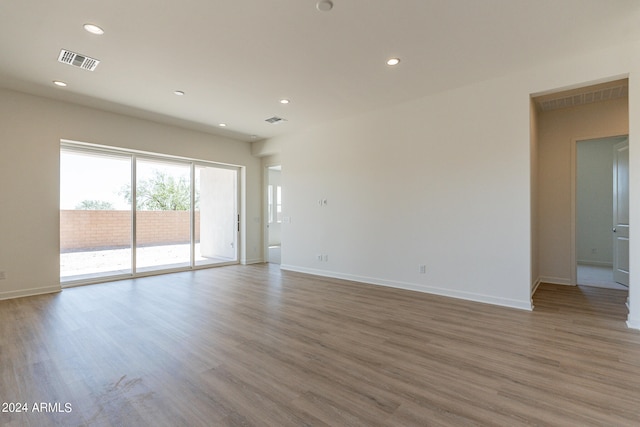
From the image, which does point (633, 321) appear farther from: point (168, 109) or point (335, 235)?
point (168, 109)

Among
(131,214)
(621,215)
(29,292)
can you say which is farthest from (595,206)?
(29,292)

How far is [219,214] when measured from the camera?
7.66 metres

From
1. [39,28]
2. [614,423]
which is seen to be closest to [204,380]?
[614,423]

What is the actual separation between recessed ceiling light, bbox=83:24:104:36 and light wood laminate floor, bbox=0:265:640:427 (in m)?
3.08

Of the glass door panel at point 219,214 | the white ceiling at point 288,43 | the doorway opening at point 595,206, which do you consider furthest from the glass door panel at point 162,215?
the doorway opening at point 595,206

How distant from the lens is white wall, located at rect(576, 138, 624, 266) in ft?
22.3

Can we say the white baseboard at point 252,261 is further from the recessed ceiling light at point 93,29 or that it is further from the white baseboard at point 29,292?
the recessed ceiling light at point 93,29

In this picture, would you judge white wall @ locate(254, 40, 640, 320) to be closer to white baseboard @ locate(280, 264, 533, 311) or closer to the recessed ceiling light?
white baseboard @ locate(280, 264, 533, 311)

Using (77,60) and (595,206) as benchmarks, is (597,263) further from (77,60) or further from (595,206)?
(77,60)

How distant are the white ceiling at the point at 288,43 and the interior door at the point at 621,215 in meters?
2.60

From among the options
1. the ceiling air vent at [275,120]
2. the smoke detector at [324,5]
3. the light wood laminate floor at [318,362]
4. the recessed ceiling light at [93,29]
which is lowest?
the light wood laminate floor at [318,362]

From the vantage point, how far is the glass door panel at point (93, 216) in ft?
16.4

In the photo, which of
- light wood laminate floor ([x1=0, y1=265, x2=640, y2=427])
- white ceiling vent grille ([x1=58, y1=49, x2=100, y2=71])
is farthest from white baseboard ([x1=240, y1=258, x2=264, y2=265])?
white ceiling vent grille ([x1=58, y1=49, x2=100, y2=71])

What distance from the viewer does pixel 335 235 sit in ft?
19.1
